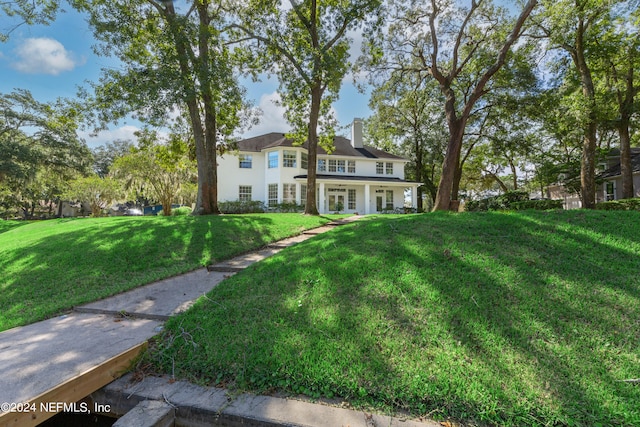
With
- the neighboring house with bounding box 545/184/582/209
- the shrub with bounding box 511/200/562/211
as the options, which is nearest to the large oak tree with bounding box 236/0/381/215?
the shrub with bounding box 511/200/562/211

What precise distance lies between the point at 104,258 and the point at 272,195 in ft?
53.7

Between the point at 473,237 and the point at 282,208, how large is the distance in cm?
1737

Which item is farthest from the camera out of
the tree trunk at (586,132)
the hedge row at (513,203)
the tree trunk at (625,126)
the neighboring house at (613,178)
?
the neighboring house at (613,178)

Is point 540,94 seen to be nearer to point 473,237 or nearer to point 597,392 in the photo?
point 473,237

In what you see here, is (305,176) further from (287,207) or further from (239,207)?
(239,207)

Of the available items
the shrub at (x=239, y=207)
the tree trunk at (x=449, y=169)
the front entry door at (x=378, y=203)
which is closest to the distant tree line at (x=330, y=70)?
the tree trunk at (x=449, y=169)

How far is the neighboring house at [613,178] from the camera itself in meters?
19.0

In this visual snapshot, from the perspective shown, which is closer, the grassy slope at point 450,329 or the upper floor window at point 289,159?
the grassy slope at point 450,329

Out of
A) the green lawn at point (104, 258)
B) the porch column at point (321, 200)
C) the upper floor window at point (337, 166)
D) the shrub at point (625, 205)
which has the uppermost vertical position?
the upper floor window at point (337, 166)

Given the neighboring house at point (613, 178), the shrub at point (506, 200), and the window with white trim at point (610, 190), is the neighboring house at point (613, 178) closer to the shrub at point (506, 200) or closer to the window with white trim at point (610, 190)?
the window with white trim at point (610, 190)

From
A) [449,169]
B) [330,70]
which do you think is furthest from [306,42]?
[449,169]

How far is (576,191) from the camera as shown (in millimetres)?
20828

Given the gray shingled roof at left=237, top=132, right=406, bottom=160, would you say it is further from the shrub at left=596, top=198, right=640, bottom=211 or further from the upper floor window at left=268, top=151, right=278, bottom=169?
the shrub at left=596, top=198, right=640, bottom=211

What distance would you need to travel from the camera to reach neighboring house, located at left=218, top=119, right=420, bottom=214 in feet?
71.7
